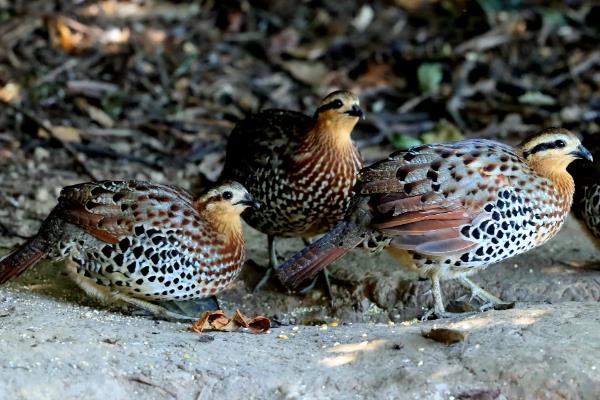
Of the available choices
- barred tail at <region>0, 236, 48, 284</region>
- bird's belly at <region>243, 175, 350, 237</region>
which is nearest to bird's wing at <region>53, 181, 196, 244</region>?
barred tail at <region>0, 236, 48, 284</region>

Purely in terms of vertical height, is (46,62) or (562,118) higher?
(46,62)

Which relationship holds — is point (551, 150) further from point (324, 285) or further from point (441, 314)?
point (324, 285)

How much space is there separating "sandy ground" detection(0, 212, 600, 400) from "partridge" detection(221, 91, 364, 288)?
1.15 m

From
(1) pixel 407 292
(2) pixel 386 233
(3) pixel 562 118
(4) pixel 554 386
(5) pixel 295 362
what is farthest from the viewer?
(3) pixel 562 118

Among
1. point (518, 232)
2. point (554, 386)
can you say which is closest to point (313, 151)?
point (518, 232)

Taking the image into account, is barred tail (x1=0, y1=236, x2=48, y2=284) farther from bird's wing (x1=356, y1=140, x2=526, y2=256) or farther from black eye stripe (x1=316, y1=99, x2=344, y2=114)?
black eye stripe (x1=316, y1=99, x2=344, y2=114)

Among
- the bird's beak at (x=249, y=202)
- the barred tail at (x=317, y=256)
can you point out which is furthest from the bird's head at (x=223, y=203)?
the barred tail at (x=317, y=256)

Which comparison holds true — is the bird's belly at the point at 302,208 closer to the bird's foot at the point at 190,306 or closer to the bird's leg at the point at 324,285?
the bird's leg at the point at 324,285

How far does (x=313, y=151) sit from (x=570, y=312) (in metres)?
1.99

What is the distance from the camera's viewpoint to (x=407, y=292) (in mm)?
6328

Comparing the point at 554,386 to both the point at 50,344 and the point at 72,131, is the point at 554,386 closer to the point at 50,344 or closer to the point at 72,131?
the point at 50,344

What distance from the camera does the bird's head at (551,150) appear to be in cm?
581

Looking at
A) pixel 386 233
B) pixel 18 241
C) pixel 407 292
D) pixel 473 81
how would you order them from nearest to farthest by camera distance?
1. pixel 386 233
2. pixel 407 292
3. pixel 18 241
4. pixel 473 81

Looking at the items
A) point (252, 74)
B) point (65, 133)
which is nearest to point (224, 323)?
point (65, 133)
